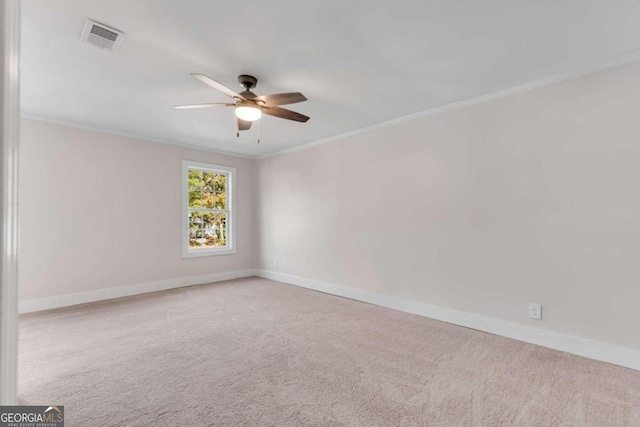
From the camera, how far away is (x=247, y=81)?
8.91 feet

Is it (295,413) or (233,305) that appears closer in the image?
(295,413)

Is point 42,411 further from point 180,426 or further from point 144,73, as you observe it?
point 144,73

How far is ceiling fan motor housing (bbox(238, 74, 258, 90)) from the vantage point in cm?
269

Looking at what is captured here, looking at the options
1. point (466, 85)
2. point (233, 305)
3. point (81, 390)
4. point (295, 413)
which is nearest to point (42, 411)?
point (81, 390)

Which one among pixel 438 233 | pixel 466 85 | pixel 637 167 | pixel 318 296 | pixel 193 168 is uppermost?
pixel 466 85

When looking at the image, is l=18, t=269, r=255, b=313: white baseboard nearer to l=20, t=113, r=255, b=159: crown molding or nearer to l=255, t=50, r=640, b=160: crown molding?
l=20, t=113, r=255, b=159: crown molding

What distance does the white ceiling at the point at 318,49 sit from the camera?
1.92 metres

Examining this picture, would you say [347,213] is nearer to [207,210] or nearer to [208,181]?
[207,210]

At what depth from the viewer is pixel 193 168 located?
5340mm

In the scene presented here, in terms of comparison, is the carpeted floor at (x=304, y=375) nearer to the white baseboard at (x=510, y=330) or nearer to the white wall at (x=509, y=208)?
the white baseboard at (x=510, y=330)

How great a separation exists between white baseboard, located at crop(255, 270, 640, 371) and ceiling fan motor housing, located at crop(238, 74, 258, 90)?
9.73 feet

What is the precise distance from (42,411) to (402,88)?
354 cm

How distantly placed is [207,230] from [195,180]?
3.02 ft

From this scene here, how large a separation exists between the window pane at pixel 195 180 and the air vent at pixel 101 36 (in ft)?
10.5
